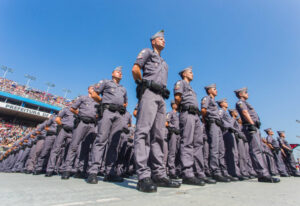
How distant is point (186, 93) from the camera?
3447 millimetres

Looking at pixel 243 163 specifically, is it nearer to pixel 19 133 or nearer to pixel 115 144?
pixel 115 144

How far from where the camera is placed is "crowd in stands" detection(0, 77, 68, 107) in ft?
106

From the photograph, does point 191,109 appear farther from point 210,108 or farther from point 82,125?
point 82,125

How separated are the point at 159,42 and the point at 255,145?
3.28 meters

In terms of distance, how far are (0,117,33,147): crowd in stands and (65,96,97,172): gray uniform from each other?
27893 mm

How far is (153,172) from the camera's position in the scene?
2.36 meters

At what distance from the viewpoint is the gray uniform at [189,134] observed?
9.43ft

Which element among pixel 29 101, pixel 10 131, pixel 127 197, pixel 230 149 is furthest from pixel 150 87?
pixel 29 101

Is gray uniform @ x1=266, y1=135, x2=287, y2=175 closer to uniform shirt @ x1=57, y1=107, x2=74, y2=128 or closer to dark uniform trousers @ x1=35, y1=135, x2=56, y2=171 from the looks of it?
uniform shirt @ x1=57, y1=107, x2=74, y2=128

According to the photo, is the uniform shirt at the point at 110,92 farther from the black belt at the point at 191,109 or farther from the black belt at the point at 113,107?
the black belt at the point at 191,109

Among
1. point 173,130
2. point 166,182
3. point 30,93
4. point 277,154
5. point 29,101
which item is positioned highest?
point 30,93

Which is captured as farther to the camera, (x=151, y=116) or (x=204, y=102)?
(x=204, y=102)

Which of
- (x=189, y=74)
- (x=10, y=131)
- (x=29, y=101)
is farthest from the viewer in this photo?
(x=29, y=101)

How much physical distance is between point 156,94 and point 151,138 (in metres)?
0.66
